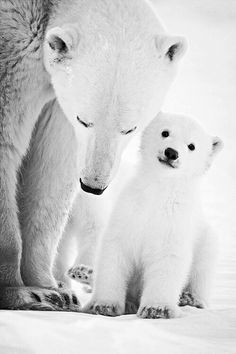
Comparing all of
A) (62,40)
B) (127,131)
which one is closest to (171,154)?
(127,131)

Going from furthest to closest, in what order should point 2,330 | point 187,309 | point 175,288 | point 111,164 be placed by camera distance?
point 187,309
point 175,288
point 111,164
point 2,330

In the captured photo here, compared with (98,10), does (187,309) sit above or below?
below

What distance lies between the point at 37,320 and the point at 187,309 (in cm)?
106

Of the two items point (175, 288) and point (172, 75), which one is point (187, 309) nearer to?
point (175, 288)

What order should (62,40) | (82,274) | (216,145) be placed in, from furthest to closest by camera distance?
1. (82,274)
2. (216,145)
3. (62,40)

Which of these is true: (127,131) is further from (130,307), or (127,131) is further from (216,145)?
(130,307)

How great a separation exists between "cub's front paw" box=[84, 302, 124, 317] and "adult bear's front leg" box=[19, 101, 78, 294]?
616 millimetres

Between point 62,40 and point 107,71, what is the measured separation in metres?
0.26

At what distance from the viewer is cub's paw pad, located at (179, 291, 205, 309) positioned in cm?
300

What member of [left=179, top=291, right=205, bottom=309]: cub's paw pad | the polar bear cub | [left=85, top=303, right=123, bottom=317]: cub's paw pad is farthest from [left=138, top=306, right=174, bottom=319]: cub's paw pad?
[left=179, top=291, right=205, bottom=309]: cub's paw pad

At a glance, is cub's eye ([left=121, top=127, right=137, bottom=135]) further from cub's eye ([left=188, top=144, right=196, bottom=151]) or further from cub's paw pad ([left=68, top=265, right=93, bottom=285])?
cub's paw pad ([left=68, top=265, right=93, bottom=285])

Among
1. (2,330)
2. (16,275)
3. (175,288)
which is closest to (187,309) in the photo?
(175,288)

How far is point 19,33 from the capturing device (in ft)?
9.26

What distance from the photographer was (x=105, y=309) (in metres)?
2.59
